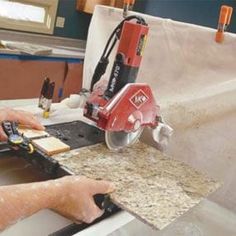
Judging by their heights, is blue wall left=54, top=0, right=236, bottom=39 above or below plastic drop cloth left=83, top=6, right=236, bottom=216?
above

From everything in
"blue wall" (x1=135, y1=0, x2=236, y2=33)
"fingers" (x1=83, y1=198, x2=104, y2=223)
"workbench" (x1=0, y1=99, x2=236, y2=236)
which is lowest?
"workbench" (x1=0, y1=99, x2=236, y2=236)

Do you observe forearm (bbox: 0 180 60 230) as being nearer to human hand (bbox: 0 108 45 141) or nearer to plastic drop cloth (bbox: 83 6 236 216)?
human hand (bbox: 0 108 45 141)

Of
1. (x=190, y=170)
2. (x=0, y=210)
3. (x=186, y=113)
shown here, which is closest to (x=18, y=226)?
(x=0, y=210)

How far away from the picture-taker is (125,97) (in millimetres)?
1070

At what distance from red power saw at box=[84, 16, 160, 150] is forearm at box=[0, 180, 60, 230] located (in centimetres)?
34

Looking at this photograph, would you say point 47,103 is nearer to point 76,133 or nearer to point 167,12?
point 76,133

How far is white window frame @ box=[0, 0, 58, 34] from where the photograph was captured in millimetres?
2987

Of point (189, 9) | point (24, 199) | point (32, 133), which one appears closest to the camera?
point (24, 199)

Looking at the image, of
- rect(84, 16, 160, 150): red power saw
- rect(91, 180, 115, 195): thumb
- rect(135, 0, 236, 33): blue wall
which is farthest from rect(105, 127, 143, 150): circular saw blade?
rect(135, 0, 236, 33): blue wall

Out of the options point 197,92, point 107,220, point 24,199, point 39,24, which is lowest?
point 107,220

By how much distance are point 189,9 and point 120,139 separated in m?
2.68

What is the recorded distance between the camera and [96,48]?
1665 millimetres

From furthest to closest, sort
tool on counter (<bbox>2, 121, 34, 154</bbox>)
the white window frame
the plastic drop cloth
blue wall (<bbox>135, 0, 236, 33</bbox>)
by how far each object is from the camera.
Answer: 1. blue wall (<bbox>135, 0, 236, 33</bbox>)
2. the white window frame
3. the plastic drop cloth
4. tool on counter (<bbox>2, 121, 34, 154</bbox>)

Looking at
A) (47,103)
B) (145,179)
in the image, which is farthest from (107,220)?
(47,103)
